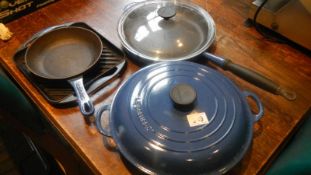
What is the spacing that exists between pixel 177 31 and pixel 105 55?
240 millimetres

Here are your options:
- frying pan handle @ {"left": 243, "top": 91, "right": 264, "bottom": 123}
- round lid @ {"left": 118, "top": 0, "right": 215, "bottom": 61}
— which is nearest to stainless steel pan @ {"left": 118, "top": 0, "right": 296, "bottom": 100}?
round lid @ {"left": 118, "top": 0, "right": 215, "bottom": 61}

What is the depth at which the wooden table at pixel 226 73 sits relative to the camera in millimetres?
706

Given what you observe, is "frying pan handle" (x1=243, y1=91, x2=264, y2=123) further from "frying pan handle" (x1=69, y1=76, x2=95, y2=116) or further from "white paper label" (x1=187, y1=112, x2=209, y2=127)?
A: "frying pan handle" (x1=69, y1=76, x2=95, y2=116)

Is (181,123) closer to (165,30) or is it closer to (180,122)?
(180,122)

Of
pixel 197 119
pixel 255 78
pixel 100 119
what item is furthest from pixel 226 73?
pixel 100 119

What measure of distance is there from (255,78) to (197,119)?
0.21 meters

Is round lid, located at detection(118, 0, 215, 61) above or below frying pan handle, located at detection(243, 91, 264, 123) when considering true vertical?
above

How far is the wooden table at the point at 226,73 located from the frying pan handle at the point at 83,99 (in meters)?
0.04

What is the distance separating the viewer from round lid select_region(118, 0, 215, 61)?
0.88 meters

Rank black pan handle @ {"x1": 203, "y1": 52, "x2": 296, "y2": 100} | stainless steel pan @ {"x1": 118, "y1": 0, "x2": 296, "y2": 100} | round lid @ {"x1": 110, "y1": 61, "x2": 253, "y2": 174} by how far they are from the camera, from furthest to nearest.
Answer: stainless steel pan @ {"x1": 118, "y1": 0, "x2": 296, "y2": 100}, black pan handle @ {"x1": 203, "y1": 52, "x2": 296, "y2": 100}, round lid @ {"x1": 110, "y1": 61, "x2": 253, "y2": 174}

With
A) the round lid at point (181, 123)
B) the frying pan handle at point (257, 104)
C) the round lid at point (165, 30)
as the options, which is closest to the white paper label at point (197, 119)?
the round lid at point (181, 123)

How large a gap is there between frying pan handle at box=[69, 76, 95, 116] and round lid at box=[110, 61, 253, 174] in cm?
9

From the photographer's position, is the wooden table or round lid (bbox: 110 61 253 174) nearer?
round lid (bbox: 110 61 253 174)

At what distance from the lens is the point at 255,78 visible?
2.41ft
